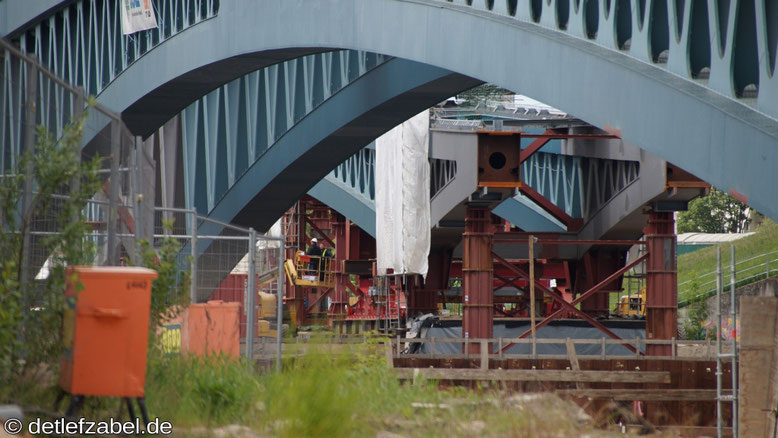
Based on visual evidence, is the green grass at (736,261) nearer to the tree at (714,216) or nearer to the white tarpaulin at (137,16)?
the tree at (714,216)

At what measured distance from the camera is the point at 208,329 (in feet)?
40.6

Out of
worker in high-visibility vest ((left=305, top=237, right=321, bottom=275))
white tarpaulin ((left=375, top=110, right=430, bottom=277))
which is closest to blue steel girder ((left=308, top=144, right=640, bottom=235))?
white tarpaulin ((left=375, top=110, right=430, bottom=277))

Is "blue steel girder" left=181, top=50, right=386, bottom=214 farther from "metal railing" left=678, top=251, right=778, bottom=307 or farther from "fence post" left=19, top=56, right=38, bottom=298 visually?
"metal railing" left=678, top=251, right=778, bottom=307

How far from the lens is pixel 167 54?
2197cm

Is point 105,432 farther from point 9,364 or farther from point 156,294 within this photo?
point 156,294

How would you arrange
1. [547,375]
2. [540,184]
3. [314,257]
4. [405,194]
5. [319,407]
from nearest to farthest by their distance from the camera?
[319,407] → [547,375] → [405,194] → [540,184] → [314,257]

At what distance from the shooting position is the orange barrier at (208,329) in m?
11.9

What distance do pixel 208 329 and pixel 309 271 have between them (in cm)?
4001

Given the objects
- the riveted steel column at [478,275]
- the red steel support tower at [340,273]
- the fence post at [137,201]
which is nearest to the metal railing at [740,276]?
the red steel support tower at [340,273]

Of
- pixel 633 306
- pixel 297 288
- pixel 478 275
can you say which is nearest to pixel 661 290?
pixel 478 275

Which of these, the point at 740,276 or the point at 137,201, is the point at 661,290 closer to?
the point at 137,201

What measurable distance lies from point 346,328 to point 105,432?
38.5m

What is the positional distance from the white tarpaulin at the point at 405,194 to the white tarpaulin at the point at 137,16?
949 cm

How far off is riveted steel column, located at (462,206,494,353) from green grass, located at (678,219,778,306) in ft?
70.7
